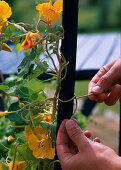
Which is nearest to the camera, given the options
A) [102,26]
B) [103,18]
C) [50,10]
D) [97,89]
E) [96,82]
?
[50,10]

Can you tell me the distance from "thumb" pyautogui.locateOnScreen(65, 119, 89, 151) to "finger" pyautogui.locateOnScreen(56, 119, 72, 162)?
0.02m

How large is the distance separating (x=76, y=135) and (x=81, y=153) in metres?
0.04

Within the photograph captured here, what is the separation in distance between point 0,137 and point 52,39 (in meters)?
0.65

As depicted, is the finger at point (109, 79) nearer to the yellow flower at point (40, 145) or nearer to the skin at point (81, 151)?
the skin at point (81, 151)

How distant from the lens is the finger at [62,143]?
0.76m

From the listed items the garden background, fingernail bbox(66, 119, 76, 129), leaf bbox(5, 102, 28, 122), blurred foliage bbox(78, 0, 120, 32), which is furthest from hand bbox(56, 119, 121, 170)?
blurred foliage bbox(78, 0, 120, 32)

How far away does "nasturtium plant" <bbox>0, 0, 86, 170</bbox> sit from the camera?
708 millimetres

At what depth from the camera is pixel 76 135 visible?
0.75m

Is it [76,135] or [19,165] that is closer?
[76,135]

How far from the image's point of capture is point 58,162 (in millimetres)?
836

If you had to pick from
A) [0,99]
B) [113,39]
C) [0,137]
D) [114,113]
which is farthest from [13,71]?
[114,113]

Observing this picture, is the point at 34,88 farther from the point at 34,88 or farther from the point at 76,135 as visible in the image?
the point at 76,135

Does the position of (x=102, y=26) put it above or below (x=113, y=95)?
below

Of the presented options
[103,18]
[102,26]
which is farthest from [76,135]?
[103,18]
